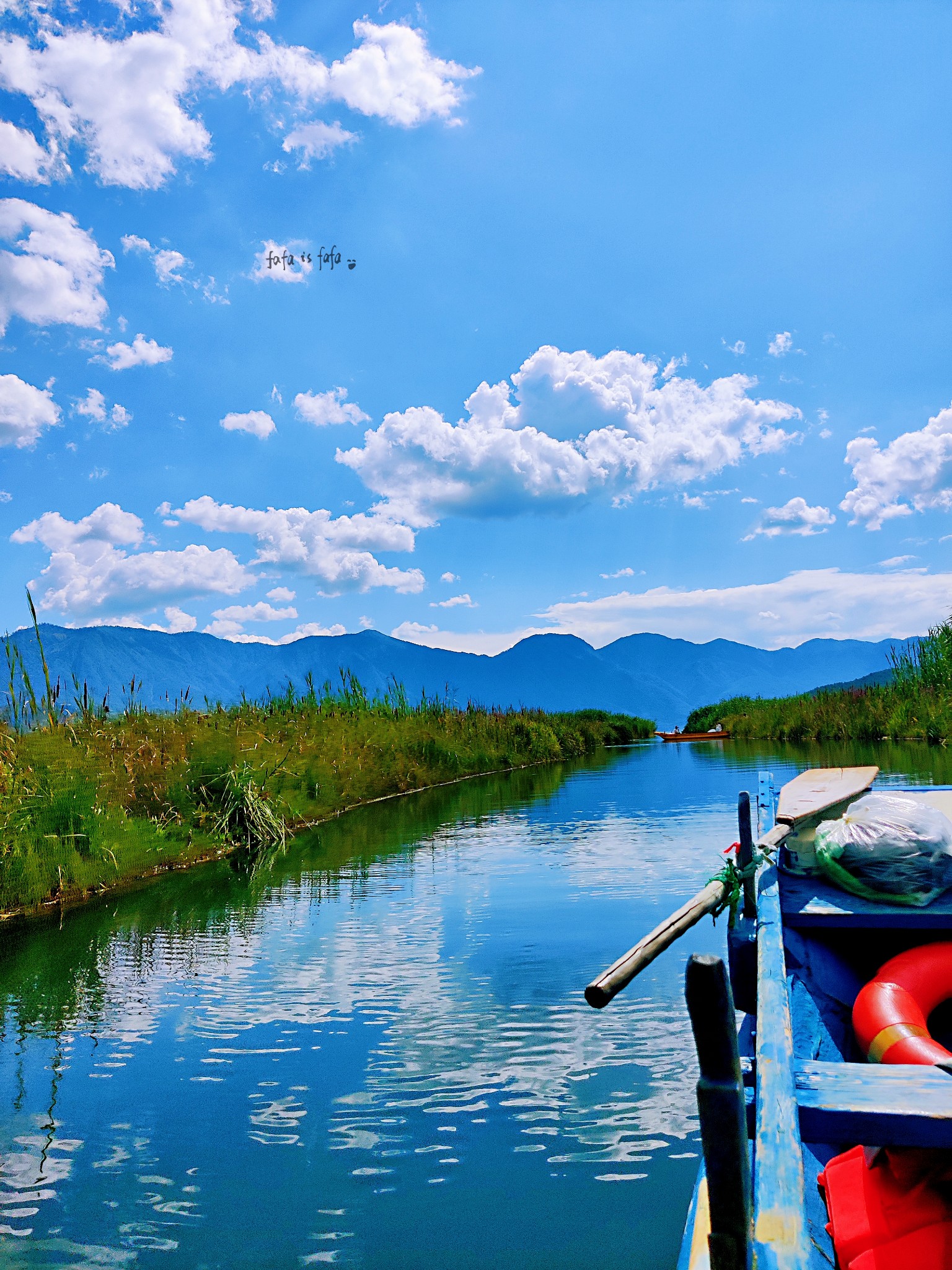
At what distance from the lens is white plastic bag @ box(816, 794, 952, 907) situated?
372 cm

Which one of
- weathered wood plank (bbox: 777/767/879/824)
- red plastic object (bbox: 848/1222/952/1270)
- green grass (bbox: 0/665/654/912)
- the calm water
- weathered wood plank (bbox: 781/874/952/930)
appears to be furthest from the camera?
green grass (bbox: 0/665/654/912)

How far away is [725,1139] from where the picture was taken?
1272 millimetres

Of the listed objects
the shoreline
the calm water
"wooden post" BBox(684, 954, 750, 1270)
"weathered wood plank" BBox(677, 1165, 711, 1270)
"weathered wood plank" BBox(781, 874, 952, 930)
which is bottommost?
the calm water

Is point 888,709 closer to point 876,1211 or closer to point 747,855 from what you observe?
point 747,855

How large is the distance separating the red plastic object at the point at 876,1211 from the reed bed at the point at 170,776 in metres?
7.27

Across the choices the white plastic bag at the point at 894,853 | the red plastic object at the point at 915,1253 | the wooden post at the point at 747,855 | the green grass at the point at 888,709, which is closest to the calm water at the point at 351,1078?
the wooden post at the point at 747,855

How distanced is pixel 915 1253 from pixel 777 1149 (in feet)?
2.80

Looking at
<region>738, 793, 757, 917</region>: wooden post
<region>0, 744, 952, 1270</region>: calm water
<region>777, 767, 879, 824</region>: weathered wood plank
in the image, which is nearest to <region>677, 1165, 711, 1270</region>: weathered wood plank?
<region>0, 744, 952, 1270</region>: calm water

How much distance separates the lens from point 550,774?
20281 mm

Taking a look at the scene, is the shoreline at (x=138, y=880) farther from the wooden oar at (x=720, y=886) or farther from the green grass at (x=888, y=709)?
the green grass at (x=888, y=709)

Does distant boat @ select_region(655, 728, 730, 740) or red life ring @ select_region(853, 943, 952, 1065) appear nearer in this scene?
red life ring @ select_region(853, 943, 952, 1065)

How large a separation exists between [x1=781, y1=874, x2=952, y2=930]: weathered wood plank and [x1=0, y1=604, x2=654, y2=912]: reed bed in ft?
21.8

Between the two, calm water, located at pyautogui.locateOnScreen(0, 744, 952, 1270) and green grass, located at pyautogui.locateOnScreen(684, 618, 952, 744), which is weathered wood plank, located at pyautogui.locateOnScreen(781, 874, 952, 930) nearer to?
calm water, located at pyautogui.locateOnScreen(0, 744, 952, 1270)

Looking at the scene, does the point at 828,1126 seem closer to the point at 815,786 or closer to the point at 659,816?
the point at 815,786
